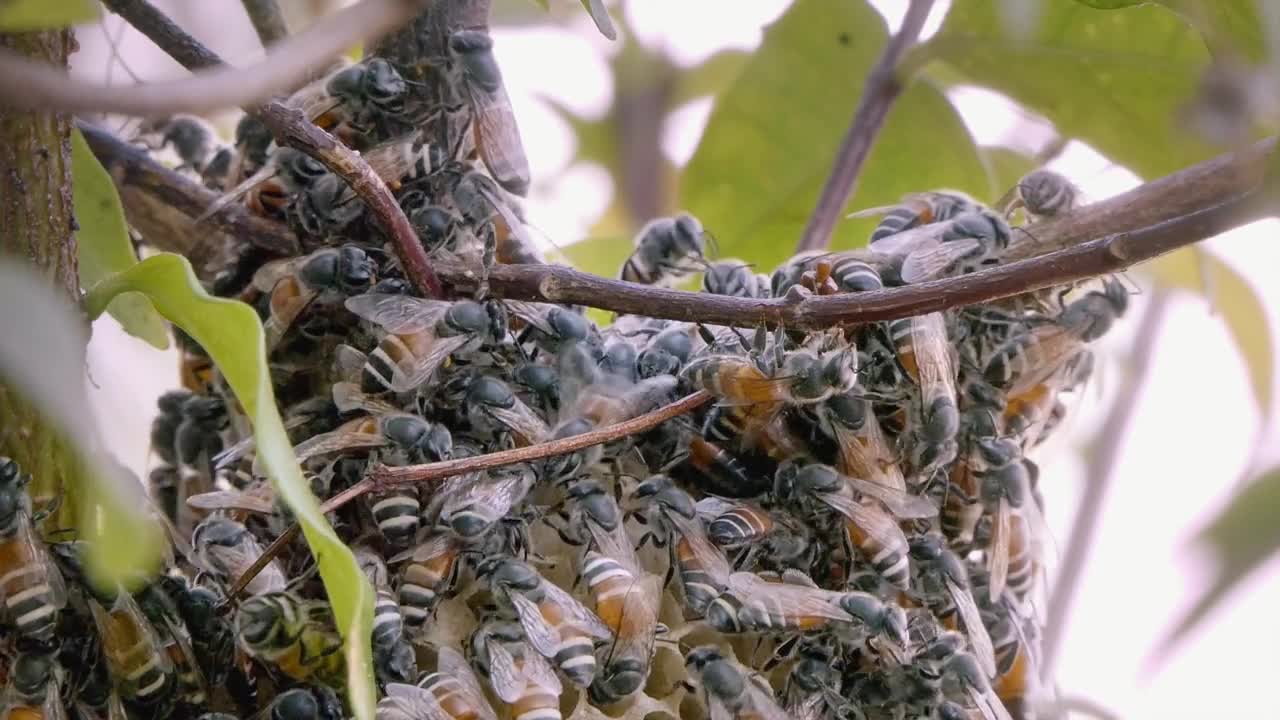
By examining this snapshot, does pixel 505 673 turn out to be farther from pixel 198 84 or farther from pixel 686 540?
pixel 198 84

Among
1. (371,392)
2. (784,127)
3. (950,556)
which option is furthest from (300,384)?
(784,127)

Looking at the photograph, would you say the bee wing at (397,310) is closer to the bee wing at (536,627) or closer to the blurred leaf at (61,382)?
the bee wing at (536,627)

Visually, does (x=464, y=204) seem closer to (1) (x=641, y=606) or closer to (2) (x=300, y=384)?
(2) (x=300, y=384)

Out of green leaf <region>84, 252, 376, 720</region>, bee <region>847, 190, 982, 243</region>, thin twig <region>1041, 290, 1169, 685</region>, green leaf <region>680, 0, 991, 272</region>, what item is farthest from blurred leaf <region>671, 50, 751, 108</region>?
green leaf <region>84, 252, 376, 720</region>

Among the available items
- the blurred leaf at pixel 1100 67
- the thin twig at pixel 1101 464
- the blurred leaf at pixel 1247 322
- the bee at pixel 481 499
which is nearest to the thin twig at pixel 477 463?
the bee at pixel 481 499

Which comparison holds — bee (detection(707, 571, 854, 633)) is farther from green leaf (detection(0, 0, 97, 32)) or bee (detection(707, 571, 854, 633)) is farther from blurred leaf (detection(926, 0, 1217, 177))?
blurred leaf (detection(926, 0, 1217, 177))
